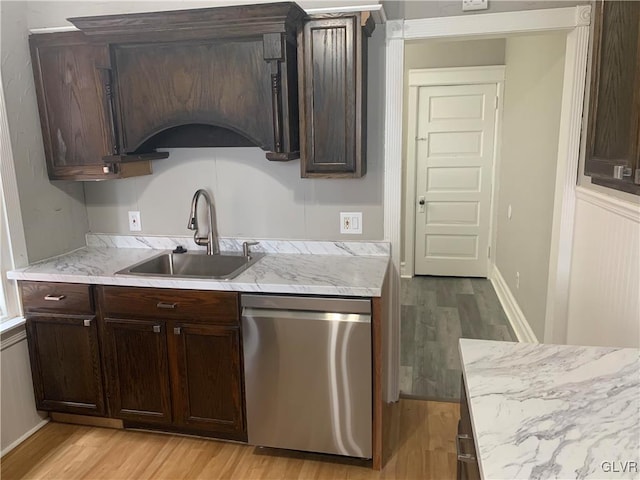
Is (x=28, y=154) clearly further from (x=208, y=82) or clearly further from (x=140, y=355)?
(x=140, y=355)

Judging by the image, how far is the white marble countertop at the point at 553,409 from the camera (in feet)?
2.97

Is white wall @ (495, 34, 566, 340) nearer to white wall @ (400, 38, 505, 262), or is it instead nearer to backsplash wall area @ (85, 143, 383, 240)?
white wall @ (400, 38, 505, 262)

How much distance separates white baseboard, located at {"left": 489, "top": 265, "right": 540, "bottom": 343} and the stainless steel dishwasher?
179 cm

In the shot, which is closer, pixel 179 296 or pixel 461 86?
pixel 179 296

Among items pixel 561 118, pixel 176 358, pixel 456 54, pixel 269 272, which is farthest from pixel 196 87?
pixel 456 54

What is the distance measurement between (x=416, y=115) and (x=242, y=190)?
295cm

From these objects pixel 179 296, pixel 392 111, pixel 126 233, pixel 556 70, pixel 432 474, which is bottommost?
pixel 432 474

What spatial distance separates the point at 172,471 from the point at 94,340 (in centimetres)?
77

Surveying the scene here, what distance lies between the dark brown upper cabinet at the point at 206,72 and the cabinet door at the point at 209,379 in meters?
0.94

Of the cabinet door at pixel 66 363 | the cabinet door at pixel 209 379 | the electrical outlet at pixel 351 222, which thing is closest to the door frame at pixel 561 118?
the electrical outlet at pixel 351 222

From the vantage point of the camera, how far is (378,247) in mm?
2650

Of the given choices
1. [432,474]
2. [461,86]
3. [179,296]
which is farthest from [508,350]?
[461,86]

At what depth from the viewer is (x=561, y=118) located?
2555mm

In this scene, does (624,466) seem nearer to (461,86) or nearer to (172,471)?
(172,471)
